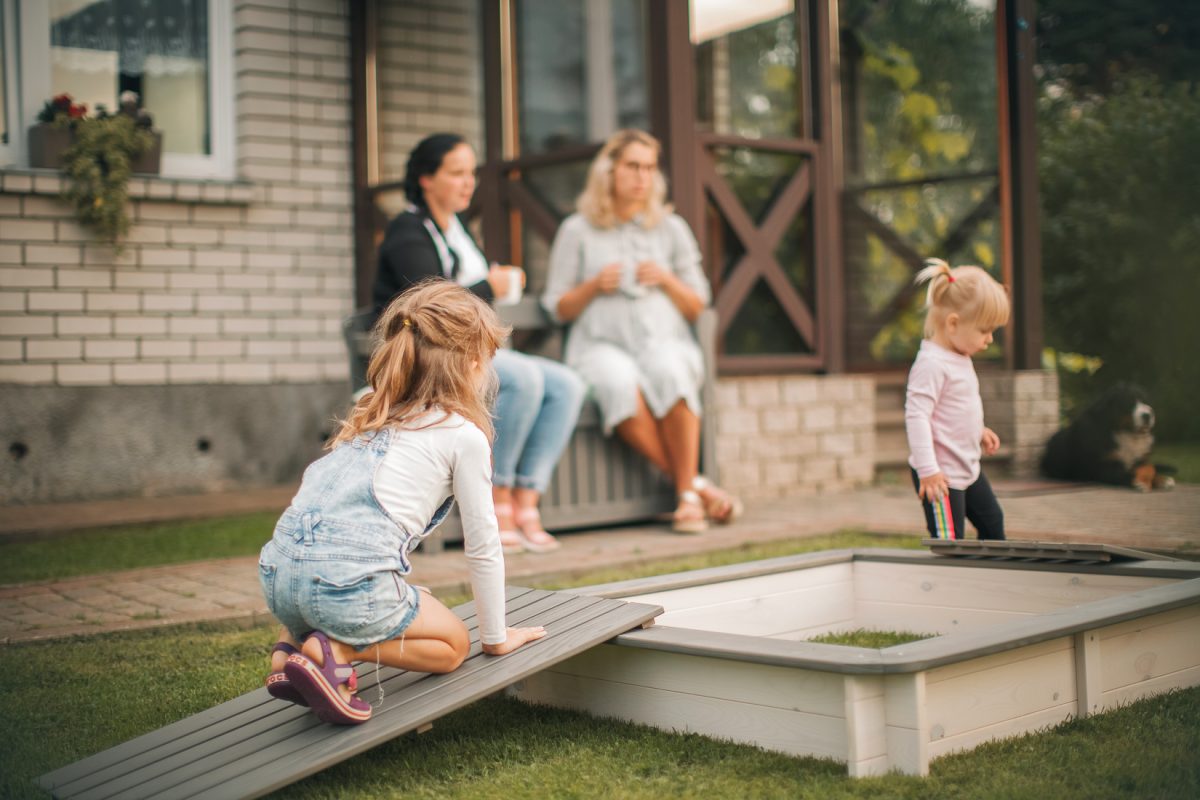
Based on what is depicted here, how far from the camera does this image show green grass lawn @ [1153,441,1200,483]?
7387mm

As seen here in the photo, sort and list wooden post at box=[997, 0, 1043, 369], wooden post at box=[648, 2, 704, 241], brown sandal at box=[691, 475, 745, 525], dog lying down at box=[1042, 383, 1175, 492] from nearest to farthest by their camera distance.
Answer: brown sandal at box=[691, 475, 745, 525]
wooden post at box=[648, 2, 704, 241]
dog lying down at box=[1042, 383, 1175, 492]
wooden post at box=[997, 0, 1043, 369]

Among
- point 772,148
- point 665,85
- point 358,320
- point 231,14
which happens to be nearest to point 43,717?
point 358,320

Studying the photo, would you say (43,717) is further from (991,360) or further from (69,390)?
(991,360)

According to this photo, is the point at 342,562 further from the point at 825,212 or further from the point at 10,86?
the point at 10,86

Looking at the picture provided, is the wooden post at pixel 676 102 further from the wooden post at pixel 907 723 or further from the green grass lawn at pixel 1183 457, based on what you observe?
the wooden post at pixel 907 723

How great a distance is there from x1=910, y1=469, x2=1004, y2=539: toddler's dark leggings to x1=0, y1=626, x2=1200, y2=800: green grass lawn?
99 cm

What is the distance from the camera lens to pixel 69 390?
689cm

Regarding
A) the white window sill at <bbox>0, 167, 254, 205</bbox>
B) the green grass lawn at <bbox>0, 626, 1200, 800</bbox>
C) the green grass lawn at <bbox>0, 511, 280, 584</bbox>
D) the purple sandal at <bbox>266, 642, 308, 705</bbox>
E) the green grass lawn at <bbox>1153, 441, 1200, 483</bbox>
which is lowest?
the green grass lawn at <bbox>0, 626, 1200, 800</bbox>

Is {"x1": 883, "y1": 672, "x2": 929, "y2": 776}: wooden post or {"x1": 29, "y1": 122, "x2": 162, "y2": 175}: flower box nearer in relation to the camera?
{"x1": 883, "y1": 672, "x2": 929, "y2": 776}: wooden post

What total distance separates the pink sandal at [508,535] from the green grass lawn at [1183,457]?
13.6 feet

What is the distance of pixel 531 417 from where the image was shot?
506 centimetres

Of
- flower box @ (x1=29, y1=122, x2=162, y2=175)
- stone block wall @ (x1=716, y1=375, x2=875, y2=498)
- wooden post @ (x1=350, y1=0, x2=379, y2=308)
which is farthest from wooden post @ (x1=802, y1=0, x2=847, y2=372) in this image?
flower box @ (x1=29, y1=122, x2=162, y2=175)

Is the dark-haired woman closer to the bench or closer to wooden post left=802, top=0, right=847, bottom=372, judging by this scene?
the bench

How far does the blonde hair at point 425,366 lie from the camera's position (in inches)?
103
